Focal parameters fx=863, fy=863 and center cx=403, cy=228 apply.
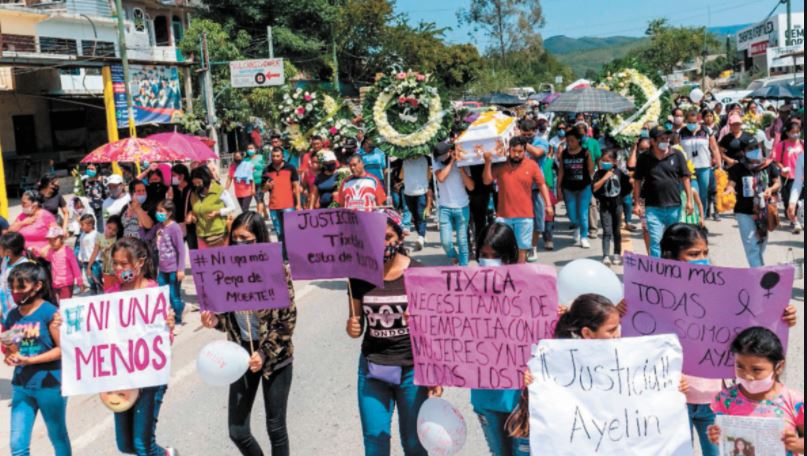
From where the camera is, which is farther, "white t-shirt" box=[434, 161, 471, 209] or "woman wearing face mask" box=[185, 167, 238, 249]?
"white t-shirt" box=[434, 161, 471, 209]

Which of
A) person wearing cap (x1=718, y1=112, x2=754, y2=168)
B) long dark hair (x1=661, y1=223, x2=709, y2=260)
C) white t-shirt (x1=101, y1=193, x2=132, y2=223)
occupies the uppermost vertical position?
person wearing cap (x1=718, y1=112, x2=754, y2=168)

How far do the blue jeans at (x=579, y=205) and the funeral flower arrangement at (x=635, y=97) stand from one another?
1395 mm

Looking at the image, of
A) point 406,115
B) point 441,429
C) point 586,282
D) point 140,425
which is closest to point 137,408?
point 140,425

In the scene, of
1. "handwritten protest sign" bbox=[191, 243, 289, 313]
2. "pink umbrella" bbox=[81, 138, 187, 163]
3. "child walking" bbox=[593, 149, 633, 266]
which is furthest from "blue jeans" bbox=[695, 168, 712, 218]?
"handwritten protest sign" bbox=[191, 243, 289, 313]

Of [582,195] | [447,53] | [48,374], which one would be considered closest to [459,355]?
[48,374]

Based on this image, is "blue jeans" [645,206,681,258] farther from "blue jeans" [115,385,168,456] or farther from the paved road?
"blue jeans" [115,385,168,456]

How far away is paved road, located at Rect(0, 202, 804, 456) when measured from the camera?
19.2 ft

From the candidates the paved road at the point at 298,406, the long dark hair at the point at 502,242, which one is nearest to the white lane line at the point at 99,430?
the paved road at the point at 298,406

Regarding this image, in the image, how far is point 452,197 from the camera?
1026cm

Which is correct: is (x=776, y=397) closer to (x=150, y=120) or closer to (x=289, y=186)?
(x=289, y=186)

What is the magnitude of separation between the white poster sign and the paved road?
92.5 inches

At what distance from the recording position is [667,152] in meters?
9.03

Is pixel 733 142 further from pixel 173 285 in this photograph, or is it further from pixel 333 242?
pixel 333 242

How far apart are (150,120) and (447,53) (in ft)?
107
